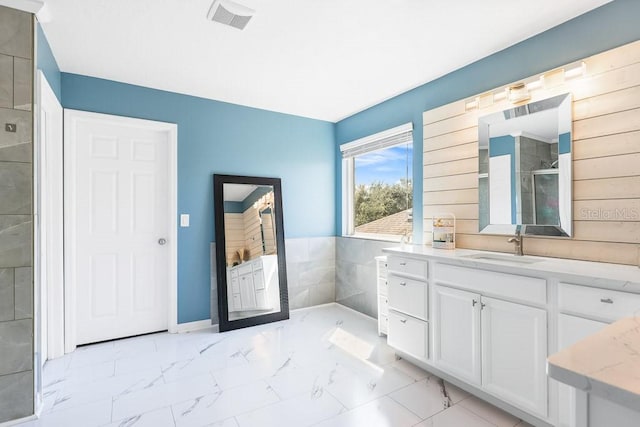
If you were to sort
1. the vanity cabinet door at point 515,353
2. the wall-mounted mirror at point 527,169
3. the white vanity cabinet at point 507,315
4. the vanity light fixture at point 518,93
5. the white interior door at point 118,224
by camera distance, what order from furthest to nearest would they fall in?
the white interior door at point 118,224 → the vanity light fixture at point 518,93 → the wall-mounted mirror at point 527,169 → the vanity cabinet door at point 515,353 → the white vanity cabinet at point 507,315

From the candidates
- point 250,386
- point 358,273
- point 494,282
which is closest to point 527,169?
point 494,282

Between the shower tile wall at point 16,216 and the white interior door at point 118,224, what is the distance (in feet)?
3.47

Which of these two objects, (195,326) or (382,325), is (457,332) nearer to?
(382,325)

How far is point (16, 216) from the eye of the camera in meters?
1.97

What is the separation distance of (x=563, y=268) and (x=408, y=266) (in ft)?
3.40

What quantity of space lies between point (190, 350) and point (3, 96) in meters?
2.28

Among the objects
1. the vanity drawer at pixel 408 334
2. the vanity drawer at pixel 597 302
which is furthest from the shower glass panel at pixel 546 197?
the vanity drawer at pixel 408 334

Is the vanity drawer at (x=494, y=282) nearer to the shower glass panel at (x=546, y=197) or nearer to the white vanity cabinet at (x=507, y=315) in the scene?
the white vanity cabinet at (x=507, y=315)

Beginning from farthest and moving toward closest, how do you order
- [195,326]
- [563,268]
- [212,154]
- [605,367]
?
1. [212,154]
2. [195,326]
3. [563,268]
4. [605,367]

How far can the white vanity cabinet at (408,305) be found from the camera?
8.21 ft

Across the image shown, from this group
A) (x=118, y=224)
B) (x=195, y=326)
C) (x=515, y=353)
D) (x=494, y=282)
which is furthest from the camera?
(x=195, y=326)

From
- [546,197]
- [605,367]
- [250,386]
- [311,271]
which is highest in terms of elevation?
[546,197]

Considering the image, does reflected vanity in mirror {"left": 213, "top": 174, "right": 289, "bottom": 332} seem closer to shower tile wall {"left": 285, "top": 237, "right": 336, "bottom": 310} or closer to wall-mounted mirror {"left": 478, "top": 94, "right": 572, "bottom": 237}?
shower tile wall {"left": 285, "top": 237, "right": 336, "bottom": 310}

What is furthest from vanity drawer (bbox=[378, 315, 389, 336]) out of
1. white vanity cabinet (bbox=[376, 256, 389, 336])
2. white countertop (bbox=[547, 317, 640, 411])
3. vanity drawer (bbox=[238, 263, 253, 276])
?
white countertop (bbox=[547, 317, 640, 411])
